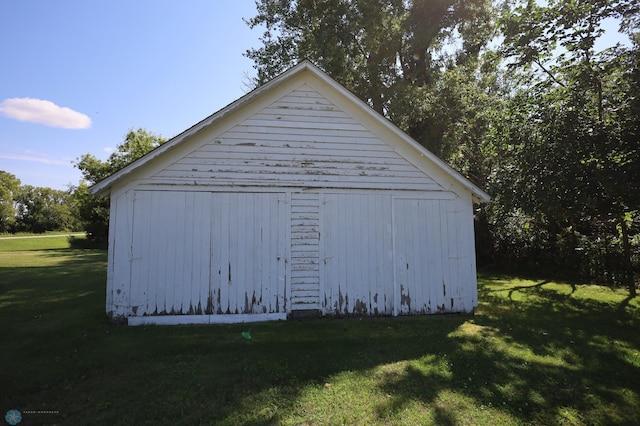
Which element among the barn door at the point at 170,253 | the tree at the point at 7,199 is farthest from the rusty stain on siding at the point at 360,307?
the tree at the point at 7,199

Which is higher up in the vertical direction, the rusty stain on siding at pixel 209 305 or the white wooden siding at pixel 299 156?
the white wooden siding at pixel 299 156

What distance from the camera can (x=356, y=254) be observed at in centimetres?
854

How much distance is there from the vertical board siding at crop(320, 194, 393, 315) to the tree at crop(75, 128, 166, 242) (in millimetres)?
27664

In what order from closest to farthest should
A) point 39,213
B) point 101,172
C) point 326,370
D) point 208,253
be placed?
point 326,370 → point 208,253 → point 101,172 → point 39,213

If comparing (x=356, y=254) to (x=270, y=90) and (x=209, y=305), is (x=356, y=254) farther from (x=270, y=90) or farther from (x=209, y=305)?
(x=270, y=90)

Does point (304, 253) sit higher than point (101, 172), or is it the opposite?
point (101, 172)

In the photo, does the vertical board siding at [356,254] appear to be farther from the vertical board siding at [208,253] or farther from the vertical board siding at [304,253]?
the vertical board siding at [208,253]

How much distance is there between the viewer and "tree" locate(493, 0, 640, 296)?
29.5ft

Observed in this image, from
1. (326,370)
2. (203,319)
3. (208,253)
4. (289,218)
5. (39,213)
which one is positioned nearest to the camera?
(326,370)

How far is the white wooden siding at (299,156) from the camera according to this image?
26.6ft

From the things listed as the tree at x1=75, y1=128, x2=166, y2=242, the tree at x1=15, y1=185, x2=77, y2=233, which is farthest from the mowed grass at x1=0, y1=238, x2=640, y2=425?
the tree at x1=15, y1=185, x2=77, y2=233

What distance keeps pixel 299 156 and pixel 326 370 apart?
4.87 metres

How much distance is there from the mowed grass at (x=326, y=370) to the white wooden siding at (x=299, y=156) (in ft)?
10.8

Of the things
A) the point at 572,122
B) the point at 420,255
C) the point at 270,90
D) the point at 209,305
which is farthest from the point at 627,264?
the point at 209,305
